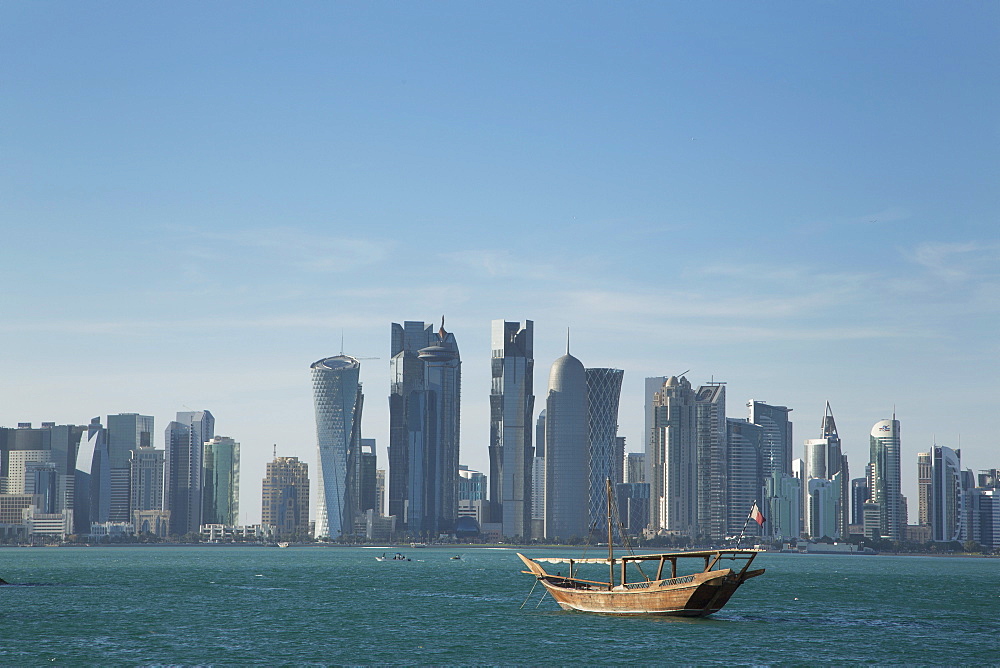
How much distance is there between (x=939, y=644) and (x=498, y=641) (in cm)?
4090

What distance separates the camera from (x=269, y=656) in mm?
98562

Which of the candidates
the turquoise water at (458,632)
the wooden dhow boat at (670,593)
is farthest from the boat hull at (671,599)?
the turquoise water at (458,632)

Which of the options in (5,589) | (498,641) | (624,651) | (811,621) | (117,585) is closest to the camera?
(624,651)

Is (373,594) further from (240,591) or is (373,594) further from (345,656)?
(345,656)

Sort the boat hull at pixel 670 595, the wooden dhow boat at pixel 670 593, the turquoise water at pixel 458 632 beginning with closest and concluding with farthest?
the turquoise water at pixel 458 632, the wooden dhow boat at pixel 670 593, the boat hull at pixel 670 595

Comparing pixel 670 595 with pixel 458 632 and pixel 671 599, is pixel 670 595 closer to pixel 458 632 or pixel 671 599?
pixel 671 599

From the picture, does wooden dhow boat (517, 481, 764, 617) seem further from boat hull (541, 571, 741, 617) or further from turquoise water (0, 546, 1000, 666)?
turquoise water (0, 546, 1000, 666)

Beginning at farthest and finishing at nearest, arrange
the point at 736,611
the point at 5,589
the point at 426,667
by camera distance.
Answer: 1. the point at 5,589
2. the point at 736,611
3. the point at 426,667

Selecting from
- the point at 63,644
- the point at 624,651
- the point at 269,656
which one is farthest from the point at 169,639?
the point at 624,651

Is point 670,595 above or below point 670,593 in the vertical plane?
below

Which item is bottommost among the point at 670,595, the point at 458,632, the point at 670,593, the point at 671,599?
the point at 458,632

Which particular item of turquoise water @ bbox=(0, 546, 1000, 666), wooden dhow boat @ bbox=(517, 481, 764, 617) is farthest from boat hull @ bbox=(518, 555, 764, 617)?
turquoise water @ bbox=(0, 546, 1000, 666)

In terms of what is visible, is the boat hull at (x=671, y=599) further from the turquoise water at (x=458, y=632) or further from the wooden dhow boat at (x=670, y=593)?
the turquoise water at (x=458, y=632)

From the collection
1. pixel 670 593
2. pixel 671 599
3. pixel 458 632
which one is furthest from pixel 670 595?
pixel 458 632
